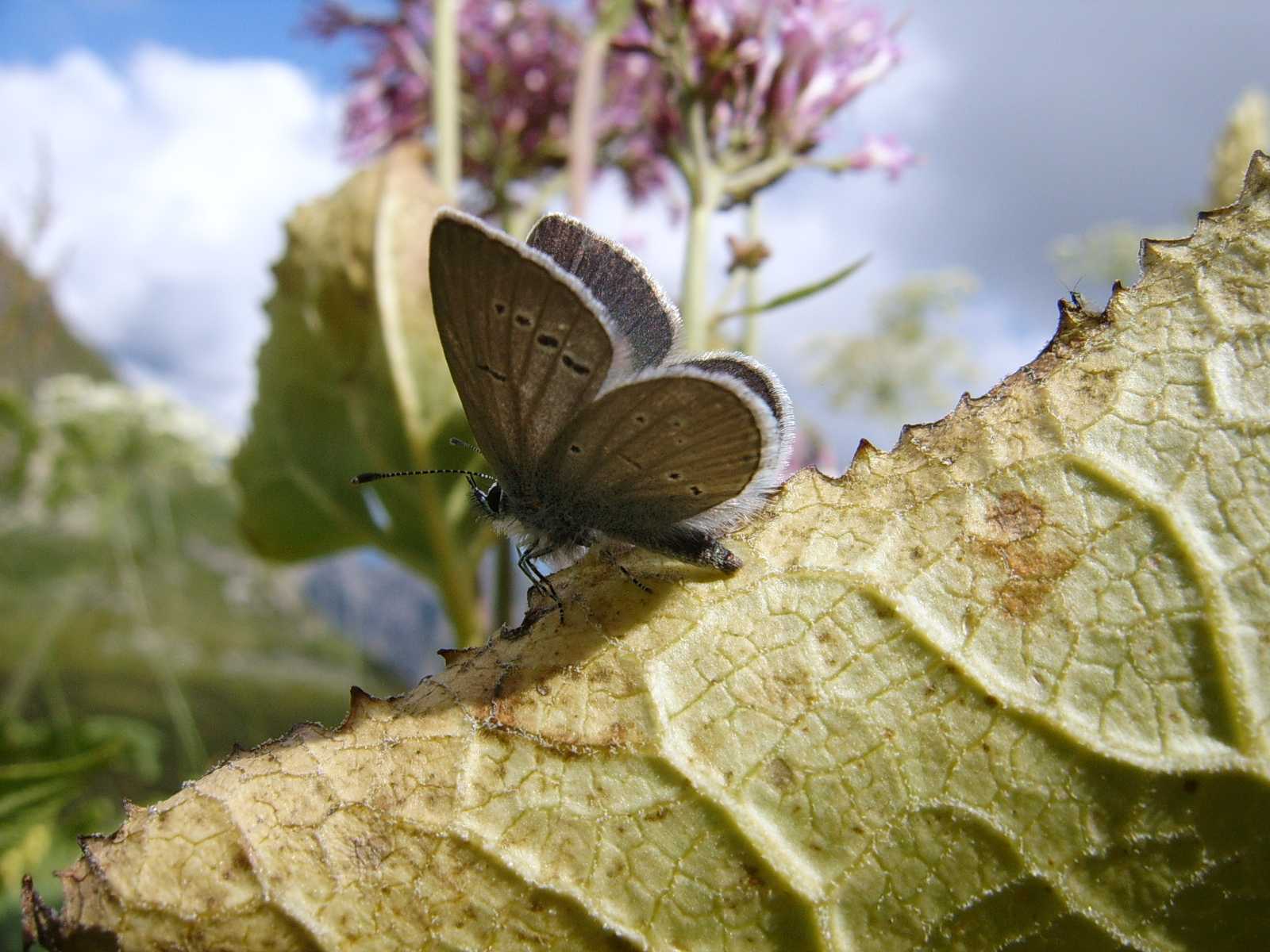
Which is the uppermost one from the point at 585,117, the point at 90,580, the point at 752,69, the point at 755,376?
the point at 90,580

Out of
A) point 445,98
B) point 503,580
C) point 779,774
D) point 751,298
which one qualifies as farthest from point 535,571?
point 445,98

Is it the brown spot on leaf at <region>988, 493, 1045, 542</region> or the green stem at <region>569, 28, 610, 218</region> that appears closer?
the brown spot on leaf at <region>988, 493, 1045, 542</region>

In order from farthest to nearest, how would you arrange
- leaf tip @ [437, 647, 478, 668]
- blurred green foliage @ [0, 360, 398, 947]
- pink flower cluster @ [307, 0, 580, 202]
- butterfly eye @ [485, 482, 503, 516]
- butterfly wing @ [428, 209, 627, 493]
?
pink flower cluster @ [307, 0, 580, 202], blurred green foliage @ [0, 360, 398, 947], butterfly eye @ [485, 482, 503, 516], butterfly wing @ [428, 209, 627, 493], leaf tip @ [437, 647, 478, 668]

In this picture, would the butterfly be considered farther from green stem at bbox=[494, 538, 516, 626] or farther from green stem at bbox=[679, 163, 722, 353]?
green stem at bbox=[494, 538, 516, 626]

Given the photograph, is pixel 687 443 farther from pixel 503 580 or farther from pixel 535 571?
pixel 503 580

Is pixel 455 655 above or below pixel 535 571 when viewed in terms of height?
below

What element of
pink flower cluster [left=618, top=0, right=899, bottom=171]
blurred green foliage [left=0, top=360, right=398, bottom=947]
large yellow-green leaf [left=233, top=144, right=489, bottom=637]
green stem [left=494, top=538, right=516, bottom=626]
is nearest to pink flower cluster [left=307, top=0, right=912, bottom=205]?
pink flower cluster [left=618, top=0, right=899, bottom=171]

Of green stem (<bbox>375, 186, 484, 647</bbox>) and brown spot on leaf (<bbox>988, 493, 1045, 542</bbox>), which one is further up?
green stem (<bbox>375, 186, 484, 647</bbox>)
